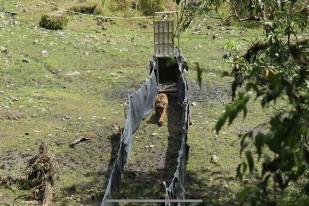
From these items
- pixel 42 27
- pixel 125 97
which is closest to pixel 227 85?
pixel 125 97

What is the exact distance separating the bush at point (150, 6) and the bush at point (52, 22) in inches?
131

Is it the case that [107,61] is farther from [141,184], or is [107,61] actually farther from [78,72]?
[141,184]

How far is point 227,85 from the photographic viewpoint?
43.7 ft

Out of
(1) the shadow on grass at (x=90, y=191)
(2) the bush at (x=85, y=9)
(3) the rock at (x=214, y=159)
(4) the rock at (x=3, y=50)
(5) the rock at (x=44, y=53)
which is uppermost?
(2) the bush at (x=85, y=9)

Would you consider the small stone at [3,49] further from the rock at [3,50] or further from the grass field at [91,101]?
the grass field at [91,101]

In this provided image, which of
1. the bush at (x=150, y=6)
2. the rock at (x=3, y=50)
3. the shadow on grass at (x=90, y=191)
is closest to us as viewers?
the shadow on grass at (x=90, y=191)

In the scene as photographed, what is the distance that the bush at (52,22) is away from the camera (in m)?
17.7

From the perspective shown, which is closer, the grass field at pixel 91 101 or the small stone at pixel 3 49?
the grass field at pixel 91 101

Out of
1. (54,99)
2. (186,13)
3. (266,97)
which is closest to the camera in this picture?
(266,97)

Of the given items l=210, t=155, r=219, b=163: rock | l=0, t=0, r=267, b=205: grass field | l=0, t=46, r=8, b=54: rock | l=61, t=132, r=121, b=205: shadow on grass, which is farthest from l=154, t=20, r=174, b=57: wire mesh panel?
l=61, t=132, r=121, b=205: shadow on grass

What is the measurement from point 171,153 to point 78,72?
5.17 metres

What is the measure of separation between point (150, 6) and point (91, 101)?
29.4 feet

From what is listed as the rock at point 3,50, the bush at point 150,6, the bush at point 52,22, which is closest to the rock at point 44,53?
the rock at point 3,50

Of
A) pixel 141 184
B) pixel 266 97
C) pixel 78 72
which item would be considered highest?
pixel 266 97
